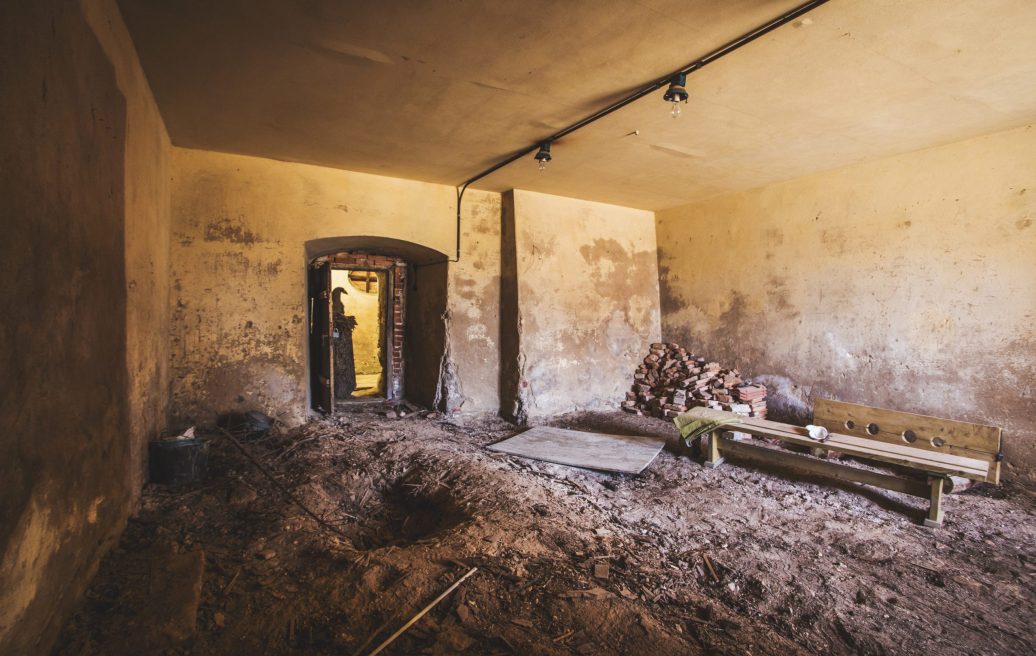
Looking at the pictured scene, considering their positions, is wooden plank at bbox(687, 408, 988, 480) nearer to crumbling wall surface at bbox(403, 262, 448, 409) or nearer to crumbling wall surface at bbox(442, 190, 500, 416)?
crumbling wall surface at bbox(442, 190, 500, 416)

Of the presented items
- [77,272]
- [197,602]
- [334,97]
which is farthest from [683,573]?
[334,97]

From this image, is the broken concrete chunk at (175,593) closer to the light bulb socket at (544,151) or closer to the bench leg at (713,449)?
the light bulb socket at (544,151)

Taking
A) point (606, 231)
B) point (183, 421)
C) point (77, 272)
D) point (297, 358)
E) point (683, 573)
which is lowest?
point (683, 573)

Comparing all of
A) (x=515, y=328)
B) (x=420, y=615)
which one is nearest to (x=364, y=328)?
(x=515, y=328)

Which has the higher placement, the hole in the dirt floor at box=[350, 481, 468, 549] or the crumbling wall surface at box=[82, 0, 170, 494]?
the crumbling wall surface at box=[82, 0, 170, 494]

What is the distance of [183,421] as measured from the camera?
14.9 feet

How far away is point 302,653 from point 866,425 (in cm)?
452

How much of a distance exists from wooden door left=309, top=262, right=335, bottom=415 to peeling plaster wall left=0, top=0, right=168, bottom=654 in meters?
2.95

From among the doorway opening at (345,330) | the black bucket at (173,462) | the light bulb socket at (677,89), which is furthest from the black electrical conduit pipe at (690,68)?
the black bucket at (173,462)

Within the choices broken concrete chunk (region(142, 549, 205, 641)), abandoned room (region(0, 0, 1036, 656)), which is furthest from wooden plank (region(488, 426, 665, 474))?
broken concrete chunk (region(142, 549, 205, 641))

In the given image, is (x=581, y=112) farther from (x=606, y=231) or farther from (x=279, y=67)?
(x=606, y=231)

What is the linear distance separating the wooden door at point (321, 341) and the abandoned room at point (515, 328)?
0.06 metres

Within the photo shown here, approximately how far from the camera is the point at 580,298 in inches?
257

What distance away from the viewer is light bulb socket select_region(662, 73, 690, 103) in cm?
307
